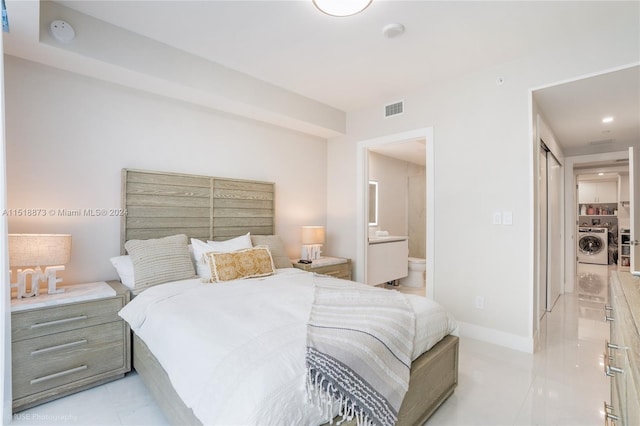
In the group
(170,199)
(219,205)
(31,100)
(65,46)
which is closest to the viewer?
(65,46)

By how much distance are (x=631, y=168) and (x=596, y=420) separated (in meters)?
2.93

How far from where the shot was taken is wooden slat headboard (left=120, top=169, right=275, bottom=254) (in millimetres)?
2771

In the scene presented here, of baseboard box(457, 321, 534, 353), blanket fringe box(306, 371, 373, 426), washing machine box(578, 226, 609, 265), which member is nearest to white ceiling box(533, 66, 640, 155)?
baseboard box(457, 321, 534, 353)

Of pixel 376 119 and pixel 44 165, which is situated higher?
pixel 376 119

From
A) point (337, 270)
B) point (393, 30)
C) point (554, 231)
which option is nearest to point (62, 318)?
point (337, 270)

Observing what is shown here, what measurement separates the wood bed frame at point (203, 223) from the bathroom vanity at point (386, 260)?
1.58 m

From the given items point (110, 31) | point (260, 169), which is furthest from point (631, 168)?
point (110, 31)

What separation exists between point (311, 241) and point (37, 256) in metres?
2.55

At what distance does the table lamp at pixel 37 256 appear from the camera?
2.01m

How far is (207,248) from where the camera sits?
284 cm

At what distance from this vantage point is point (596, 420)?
182 cm

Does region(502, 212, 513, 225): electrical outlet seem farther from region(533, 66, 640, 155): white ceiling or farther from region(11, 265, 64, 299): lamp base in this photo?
region(11, 265, 64, 299): lamp base

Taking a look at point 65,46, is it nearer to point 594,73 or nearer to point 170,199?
point 170,199

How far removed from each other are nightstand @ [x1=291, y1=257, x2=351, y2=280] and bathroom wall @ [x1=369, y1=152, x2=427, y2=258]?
1.76 m
